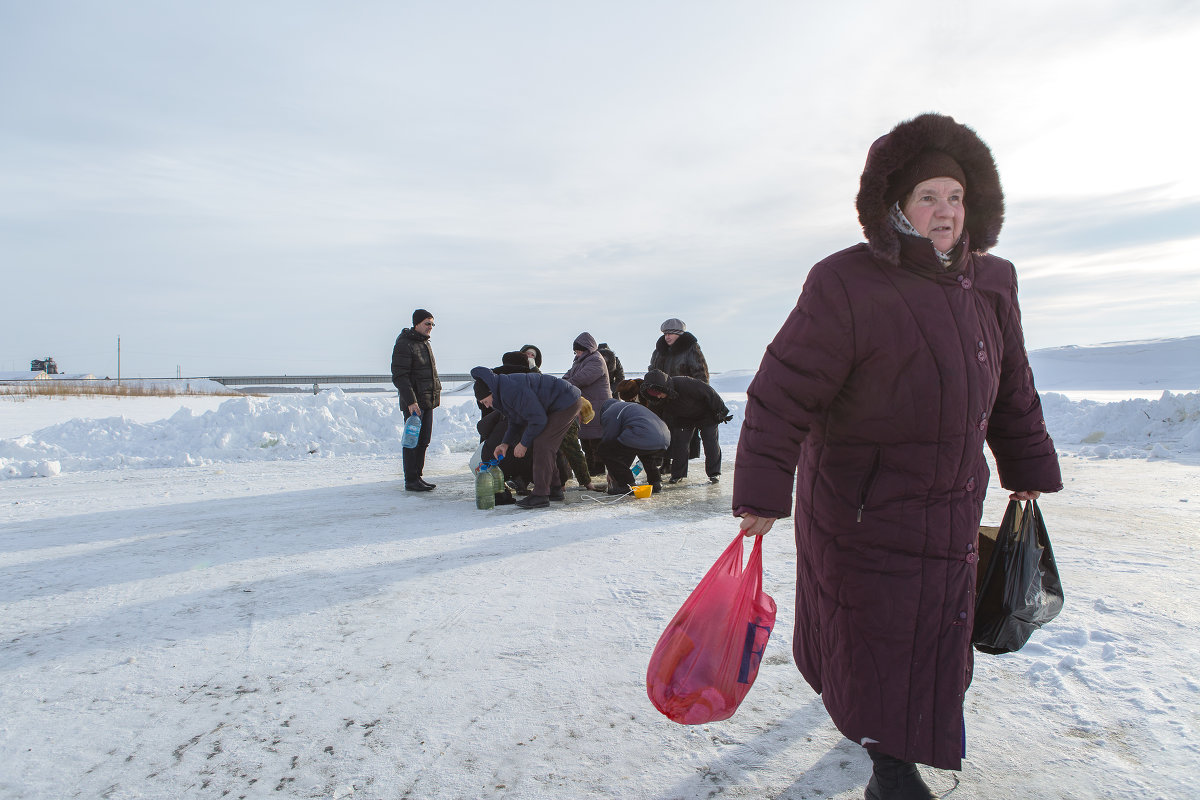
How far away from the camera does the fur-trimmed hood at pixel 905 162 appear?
1.99m

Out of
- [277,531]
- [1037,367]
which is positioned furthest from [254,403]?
[1037,367]

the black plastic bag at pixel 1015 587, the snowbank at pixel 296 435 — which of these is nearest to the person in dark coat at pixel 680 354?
the snowbank at pixel 296 435

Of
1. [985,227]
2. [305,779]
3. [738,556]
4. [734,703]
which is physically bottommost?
[305,779]

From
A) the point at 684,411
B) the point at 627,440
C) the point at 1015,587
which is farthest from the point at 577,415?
the point at 1015,587

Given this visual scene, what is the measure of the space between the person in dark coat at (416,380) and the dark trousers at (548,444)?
1.50 metres

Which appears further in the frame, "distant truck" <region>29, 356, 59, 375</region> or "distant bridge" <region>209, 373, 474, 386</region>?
"distant truck" <region>29, 356, 59, 375</region>

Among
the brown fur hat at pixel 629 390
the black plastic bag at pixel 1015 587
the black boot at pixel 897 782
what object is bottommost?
the black boot at pixel 897 782

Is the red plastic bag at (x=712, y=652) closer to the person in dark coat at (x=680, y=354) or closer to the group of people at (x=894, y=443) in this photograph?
the group of people at (x=894, y=443)

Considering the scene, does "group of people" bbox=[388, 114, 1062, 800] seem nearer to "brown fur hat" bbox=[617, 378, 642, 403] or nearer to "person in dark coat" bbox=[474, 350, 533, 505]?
"person in dark coat" bbox=[474, 350, 533, 505]

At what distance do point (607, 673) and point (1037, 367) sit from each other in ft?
108

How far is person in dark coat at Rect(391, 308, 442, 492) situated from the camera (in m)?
7.46

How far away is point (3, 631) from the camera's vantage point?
3.50 m

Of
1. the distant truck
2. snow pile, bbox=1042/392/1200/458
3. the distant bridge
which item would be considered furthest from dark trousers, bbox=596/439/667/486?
the distant truck

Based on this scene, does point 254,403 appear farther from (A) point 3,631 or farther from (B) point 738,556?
(B) point 738,556
